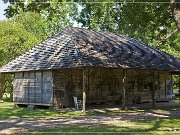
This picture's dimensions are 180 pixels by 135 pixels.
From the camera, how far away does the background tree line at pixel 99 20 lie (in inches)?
683

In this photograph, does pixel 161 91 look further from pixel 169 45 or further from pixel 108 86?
pixel 169 45

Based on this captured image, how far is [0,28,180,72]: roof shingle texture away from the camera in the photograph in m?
27.2

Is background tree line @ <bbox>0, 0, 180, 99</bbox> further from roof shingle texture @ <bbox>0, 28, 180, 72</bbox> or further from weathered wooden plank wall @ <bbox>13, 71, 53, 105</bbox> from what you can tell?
weathered wooden plank wall @ <bbox>13, 71, 53, 105</bbox>

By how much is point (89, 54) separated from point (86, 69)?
6.68ft

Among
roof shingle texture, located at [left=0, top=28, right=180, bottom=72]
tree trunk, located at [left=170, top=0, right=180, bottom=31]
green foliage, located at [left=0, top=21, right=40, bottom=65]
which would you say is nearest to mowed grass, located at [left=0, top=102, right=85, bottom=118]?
roof shingle texture, located at [left=0, top=28, right=180, bottom=72]

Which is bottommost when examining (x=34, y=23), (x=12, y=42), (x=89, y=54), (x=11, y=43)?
(x=89, y=54)

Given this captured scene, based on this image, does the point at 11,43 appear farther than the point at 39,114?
Yes

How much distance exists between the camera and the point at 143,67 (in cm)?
2900

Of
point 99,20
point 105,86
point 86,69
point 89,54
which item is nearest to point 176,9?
point 89,54

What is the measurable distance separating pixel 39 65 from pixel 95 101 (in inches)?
205

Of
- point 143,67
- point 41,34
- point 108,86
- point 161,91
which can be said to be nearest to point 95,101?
point 108,86

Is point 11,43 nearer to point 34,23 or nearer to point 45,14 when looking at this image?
point 45,14

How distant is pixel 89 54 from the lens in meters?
27.5

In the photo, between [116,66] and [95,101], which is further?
[95,101]
